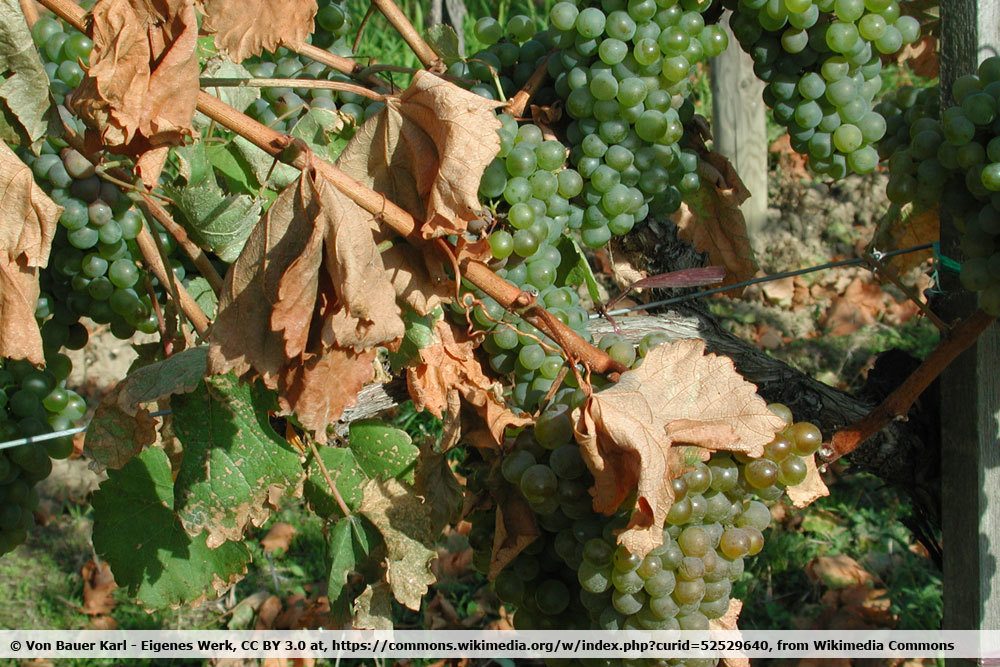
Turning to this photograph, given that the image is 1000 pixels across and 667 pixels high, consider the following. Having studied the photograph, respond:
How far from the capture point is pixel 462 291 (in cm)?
130

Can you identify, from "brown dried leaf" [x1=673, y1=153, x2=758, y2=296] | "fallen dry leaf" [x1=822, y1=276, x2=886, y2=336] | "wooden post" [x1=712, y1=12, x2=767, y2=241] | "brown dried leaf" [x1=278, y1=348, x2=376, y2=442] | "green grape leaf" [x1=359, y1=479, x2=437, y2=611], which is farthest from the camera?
"wooden post" [x1=712, y1=12, x2=767, y2=241]

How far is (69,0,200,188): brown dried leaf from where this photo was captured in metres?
0.98

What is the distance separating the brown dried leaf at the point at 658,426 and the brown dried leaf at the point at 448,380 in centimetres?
22

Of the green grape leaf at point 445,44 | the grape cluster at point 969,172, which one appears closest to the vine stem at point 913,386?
the grape cluster at point 969,172

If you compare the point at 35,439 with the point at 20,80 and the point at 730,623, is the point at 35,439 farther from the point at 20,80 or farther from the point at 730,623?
the point at 730,623

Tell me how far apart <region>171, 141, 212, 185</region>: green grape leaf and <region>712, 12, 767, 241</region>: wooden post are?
8.40 feet

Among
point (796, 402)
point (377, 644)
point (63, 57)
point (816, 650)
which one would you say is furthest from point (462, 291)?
point (816, 650)

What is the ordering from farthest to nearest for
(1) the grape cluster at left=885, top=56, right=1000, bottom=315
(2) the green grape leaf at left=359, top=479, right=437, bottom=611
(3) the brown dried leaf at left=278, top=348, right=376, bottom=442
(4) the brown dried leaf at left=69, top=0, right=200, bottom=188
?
(2) the green grape leaf at left=359, top=479, right=437, bottom=611 < (1) the grape cluster at left=885, top=56, right=1000, bottom=315 < (3) the brown dried leaf at left=278, top=348, right=376, bottom=442 < (4) the brown dried leaf at left=69, top=0, right=200, bottom=188

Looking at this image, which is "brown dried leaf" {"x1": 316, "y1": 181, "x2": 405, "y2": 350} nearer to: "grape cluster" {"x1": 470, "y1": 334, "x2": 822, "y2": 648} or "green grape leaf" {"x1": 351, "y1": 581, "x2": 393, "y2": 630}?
"grape cluster" {"x1": 470, "y1": 334, "x2": 822, "y2": 648}

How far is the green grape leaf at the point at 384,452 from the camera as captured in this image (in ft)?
4.95

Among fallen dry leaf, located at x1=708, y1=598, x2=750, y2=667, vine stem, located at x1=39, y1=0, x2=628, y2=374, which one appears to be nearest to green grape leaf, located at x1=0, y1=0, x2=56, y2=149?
vine stem, located at x1=39, y1=0, x2=628, y2=374

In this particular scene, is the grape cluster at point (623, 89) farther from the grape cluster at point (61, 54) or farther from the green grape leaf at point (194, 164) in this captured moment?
the grape cluster at point (61, 54)

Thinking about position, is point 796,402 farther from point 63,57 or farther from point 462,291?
point 63,57

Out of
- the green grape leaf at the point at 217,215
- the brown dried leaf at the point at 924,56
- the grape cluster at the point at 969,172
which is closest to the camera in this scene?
the grape cluster at the point at 969,172
